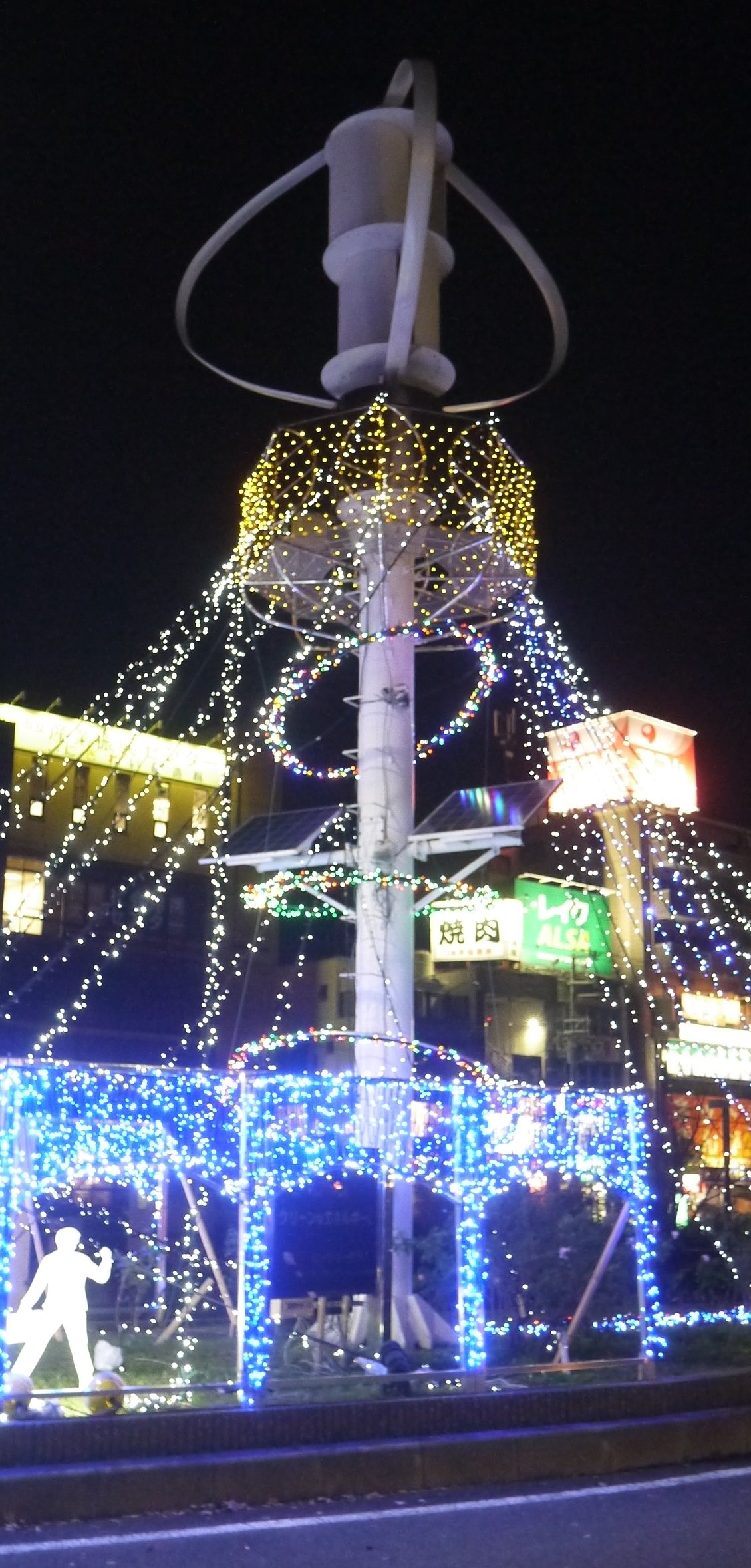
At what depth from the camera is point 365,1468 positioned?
8.30 m

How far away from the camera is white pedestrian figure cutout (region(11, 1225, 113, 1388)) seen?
9945 millimetres

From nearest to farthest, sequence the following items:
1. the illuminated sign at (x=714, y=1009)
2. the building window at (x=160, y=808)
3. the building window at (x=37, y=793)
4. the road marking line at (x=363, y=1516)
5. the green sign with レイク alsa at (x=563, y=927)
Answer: the road marking line at (x=363, y=1516) → the building window at (x=37, y=793) → the building window at (x=160, y=808) → the green sign with レイク alsa at (x=563, y=927) → the illuminated sign at (x=714, y=1009)

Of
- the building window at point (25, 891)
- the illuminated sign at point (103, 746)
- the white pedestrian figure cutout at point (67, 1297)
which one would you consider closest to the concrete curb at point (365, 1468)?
the white pedestrian figure cutout at point (67, 1297)

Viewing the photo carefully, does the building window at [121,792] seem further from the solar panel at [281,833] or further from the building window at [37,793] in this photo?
the solar panel at [281,833]

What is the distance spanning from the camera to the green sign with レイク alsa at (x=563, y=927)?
44.0 metres

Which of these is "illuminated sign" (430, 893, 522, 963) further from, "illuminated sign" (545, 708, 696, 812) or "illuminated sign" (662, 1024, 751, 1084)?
"illuminated sign" (662, 1024, 751, 1084)

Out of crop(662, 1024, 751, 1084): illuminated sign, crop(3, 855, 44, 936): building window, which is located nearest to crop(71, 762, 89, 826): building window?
crop(3, 855, 44, 936): building window

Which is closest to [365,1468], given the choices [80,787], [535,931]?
[80,787]

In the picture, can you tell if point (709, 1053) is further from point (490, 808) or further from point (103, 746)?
point (490, 808)

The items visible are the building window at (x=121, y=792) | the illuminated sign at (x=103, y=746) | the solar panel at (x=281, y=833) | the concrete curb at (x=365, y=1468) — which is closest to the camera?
the concrete curb at (x=365, y=1468)

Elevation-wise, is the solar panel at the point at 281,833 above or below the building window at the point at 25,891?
below

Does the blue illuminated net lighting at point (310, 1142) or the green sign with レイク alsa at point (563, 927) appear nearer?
the blue illuminated net lighting at point (310, 1142)

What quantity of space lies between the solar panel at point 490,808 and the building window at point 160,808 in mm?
20995

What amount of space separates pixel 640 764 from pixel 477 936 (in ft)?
27.3
